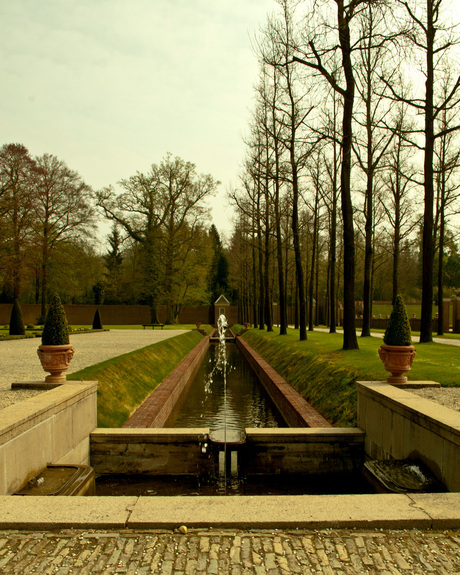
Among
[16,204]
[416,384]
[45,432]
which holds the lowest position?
[45,432]

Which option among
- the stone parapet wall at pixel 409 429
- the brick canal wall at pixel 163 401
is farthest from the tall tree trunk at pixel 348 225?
the stone parapet wall at pixel 409 429

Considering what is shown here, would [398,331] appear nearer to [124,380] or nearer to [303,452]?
[303,452]

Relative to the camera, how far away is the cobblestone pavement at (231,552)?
279 centimetres

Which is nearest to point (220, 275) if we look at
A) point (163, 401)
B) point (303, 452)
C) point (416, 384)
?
point (163, 401)

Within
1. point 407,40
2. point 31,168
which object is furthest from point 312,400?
point 31,168

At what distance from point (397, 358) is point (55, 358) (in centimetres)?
501

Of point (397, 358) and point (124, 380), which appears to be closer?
point (397, 358)

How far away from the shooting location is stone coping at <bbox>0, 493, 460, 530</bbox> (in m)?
3.20

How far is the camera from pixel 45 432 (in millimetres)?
4988

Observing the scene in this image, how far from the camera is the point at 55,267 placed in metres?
33.9

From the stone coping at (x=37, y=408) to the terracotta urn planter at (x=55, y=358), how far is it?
304 millimetres

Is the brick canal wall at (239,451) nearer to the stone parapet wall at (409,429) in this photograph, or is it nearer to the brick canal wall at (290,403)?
the stone parapet wall at (409,429)

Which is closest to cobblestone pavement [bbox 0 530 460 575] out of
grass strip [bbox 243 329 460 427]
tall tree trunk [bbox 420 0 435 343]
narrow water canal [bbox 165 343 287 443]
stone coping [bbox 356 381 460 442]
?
stone coping [bbox 356 381 460 442]

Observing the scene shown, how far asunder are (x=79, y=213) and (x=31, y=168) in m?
6.33
